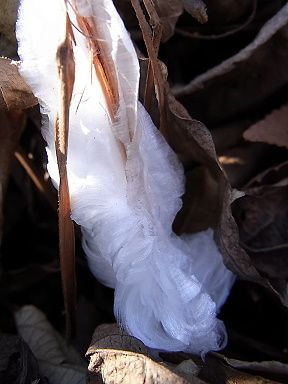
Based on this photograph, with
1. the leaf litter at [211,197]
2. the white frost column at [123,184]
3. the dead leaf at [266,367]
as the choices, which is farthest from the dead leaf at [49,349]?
the dead leaf at [266,367]

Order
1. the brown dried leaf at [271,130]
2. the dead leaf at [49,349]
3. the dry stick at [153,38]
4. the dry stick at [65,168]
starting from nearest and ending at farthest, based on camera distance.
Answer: the dry stick at [65,168], the dry stick at [153,38], the dead leaf at [49,349], the brown dried leaf at [271,130]

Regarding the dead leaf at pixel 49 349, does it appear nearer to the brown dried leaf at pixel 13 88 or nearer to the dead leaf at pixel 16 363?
the dead leaf at pixel 16 363

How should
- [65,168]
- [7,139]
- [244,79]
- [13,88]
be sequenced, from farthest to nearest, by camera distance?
[244,79] < [7,139] < [13,88] < [65,168]

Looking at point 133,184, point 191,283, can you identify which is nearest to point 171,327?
point 191,283

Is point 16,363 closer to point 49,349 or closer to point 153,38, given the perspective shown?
point 49,349

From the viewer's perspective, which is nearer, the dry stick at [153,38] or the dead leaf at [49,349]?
the dry stick at [153,38]

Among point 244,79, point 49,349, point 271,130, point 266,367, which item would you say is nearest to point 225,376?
point 266,367
